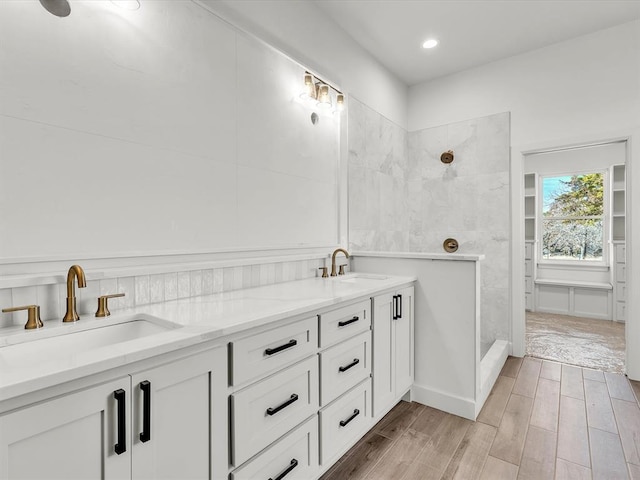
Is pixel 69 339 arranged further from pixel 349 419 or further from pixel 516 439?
pixel 516 439

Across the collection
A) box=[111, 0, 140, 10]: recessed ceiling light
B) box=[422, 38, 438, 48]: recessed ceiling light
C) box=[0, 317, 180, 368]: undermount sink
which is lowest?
box=[0, 317, 180, 368]: undermount sink

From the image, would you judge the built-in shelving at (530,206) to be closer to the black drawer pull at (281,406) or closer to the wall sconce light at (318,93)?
the wall sconce light at (318,93)

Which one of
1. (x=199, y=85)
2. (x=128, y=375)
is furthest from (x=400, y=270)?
(x=128, y=375)

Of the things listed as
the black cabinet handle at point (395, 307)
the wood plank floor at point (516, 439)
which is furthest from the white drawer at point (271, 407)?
the black cabinet handle at point (395, 307)

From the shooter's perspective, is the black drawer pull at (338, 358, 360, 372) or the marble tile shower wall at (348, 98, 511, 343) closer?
the black drawer pull at (338, 358, 360, 372)

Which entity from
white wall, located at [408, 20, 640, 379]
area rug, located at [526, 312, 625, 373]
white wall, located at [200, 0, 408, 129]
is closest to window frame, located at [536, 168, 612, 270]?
area rug, located at [526, 312, 625, 373]

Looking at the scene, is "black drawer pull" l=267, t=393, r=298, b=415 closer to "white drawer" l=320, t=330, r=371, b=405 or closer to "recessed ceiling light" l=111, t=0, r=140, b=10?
"white drawer" l=320, t=330, r=371, b=405

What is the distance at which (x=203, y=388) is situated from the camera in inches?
42.1

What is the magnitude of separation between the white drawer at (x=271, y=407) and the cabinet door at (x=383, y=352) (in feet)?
1.86

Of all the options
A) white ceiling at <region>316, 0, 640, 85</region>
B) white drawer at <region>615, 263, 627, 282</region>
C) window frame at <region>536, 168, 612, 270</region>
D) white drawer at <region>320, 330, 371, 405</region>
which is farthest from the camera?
window frame at <region>536, 168, 612, 270</region>

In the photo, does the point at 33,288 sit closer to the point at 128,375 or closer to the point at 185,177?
the point at 128,375

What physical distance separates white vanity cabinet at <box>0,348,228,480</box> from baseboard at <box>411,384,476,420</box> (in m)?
1.64

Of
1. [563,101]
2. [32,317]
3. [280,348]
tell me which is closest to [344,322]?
[280,348]

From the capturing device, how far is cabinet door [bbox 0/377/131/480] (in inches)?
28.3
